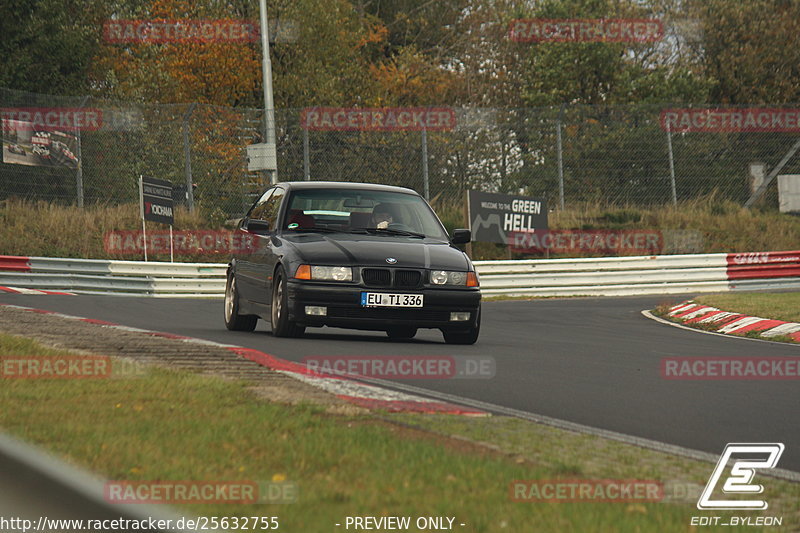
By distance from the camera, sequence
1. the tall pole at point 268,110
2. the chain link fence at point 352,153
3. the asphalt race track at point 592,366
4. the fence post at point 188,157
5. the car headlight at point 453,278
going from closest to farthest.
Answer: the asphalt race track at point 592,366, the car headlight at point 453,278, the tall pole at point 268,110, the fence post at point 188,157, the chain link fence at point 352,153

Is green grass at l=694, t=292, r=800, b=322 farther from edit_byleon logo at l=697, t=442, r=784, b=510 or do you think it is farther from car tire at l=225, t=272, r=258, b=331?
edit_byleon logo at l=697, t=442, r=784, b=510

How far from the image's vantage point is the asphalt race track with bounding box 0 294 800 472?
7.34 m

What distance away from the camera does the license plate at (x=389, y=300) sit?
462 inches

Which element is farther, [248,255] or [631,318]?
[631,318]

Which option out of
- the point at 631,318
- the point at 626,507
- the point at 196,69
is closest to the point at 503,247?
the point at 631,318

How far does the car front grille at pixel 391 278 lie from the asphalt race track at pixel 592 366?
23.2 inches

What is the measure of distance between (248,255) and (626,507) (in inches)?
365

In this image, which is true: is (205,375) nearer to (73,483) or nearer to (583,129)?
(73,483)

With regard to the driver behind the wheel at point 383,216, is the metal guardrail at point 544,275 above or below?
below

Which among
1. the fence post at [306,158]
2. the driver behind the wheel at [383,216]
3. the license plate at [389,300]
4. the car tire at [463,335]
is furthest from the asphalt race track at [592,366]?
the fence post at [306,158]

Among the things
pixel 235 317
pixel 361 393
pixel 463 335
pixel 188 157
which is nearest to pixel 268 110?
pixel 188 157

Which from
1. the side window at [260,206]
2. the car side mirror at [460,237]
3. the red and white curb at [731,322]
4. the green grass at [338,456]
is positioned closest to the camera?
the green grass at [338,456]

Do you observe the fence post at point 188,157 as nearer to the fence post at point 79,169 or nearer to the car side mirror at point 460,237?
the fence post at point 79,169

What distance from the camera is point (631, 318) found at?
61.0 feet
